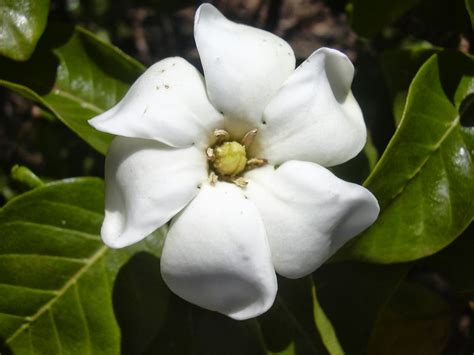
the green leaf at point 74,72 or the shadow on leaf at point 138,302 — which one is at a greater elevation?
the green leaf at point 74,72

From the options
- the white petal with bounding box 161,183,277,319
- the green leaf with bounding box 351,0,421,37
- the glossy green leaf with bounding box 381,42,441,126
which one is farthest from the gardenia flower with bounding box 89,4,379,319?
the green leaf with bounding box 351,0,421,37

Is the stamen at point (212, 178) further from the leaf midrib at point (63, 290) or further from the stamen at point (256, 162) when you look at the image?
the leaf midrib at point (63, 290)

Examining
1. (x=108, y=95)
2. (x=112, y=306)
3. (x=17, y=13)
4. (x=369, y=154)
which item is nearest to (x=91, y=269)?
(x=112, y=306)

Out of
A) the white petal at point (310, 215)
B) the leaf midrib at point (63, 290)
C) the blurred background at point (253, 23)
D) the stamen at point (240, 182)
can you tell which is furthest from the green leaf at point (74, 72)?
the white petal at point (310, 215)

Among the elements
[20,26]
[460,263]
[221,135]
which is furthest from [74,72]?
[460,263]

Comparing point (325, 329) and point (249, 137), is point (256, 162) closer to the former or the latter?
point (249, 137)

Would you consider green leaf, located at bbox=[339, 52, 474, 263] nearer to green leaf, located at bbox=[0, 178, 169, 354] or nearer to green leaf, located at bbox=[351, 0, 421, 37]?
green leaf, located at bbox=[351, 0, 421, 37]

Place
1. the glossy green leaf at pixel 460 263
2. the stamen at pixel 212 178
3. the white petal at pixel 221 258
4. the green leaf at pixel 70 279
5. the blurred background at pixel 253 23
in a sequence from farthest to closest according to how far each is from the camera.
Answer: the blurred background at pixel 253 23
the glossy green leaf at pixel 460 263
the green leaf at pixel 70 279
the stamen at pixel 212 178
the white petal at pixel 221 258
